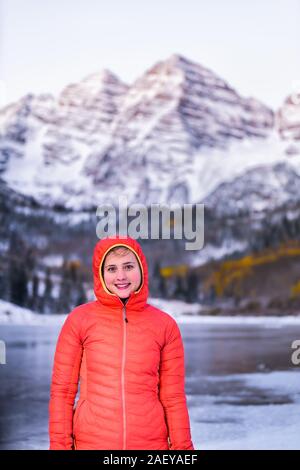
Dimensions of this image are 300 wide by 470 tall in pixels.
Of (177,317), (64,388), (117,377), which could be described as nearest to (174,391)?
(117,377)

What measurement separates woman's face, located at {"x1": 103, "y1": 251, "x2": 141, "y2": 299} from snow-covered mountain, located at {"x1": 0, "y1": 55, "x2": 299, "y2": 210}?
220 cm

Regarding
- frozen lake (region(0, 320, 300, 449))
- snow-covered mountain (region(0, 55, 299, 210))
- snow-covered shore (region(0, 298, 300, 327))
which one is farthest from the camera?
snow-covered mountain (region(0, 55, 299, 210))

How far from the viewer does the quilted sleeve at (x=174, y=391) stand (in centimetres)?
201

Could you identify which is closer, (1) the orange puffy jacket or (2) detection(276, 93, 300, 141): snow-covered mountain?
(1) the orange puffy jacket

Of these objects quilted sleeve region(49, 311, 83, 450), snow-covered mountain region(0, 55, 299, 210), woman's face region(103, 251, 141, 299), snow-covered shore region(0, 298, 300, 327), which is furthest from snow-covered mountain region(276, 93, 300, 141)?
quilted sleeve region(49, 311, 83, 450)

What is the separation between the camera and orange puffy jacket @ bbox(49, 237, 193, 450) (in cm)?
196

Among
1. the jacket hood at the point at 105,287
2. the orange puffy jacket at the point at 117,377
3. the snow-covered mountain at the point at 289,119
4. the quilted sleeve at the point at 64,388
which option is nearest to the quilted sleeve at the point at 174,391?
the orange puffy jacket at the point at 117,377

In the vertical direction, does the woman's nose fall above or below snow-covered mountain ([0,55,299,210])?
below

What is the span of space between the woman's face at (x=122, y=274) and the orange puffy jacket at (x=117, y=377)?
0.07ft

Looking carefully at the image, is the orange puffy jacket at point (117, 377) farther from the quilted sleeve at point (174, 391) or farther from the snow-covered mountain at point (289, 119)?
the snow-covered mountain at point (289, 119)

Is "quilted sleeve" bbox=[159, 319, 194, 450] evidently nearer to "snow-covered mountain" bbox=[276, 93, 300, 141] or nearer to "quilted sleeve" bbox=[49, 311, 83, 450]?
"quilted sleeve" bbox=[49, 311, 83, 450]

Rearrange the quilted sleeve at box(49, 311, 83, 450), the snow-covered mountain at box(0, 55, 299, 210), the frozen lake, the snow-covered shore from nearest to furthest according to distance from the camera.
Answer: the quilted sleeve at box(49, 311, 83, 450) → the frozen lake → the snow-covered shore → the snow-covered mountain at box(0, 55, 299, 210)

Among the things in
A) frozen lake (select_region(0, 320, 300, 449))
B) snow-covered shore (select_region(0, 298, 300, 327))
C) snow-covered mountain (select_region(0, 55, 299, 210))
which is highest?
snow-covered mountain (select_region(0, 55, 299, 210))

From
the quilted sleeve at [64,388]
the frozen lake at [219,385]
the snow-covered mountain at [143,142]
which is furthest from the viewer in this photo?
the snow-covered mountain at [143,142]
